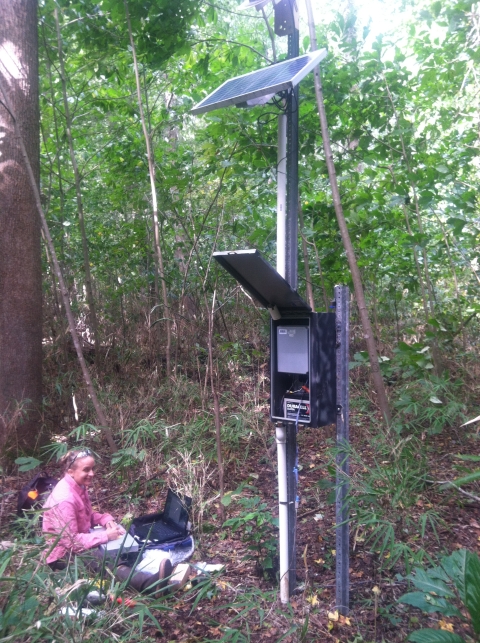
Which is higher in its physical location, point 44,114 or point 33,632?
point 44,114

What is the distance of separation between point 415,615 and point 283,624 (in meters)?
0.72

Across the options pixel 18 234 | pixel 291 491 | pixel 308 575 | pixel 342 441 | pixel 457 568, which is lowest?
pixel 308 575

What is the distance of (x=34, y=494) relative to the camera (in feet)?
12.6

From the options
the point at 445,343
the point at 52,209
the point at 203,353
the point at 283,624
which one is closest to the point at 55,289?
the point at 52,209

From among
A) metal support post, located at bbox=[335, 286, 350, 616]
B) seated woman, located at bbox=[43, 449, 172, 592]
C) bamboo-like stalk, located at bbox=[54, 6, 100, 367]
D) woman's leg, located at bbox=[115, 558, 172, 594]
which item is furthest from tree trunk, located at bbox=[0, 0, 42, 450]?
metal support post, located at bbox=[335, 286, 350, 616]

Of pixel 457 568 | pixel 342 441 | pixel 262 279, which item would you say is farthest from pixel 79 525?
pixel 457 568

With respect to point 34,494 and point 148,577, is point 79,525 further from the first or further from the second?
point 148,577

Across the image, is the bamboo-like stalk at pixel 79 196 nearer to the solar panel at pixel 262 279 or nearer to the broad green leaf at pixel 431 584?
the solar panel at pixel 262 279

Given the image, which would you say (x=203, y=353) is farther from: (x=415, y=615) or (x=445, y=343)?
(x=415, y=615)

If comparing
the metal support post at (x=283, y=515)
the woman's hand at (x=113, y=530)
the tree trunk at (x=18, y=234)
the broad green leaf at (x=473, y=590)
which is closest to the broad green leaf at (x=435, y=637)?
the broad green leaf at (x=473, y=590)

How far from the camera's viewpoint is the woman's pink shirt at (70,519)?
11.0ft

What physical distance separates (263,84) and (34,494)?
10.4 ft

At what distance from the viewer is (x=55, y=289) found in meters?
7.43

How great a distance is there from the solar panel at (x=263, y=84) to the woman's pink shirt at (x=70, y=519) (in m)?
2.60
